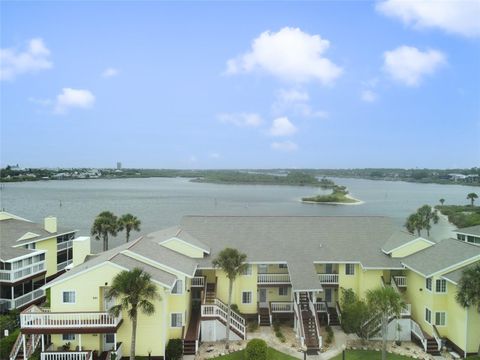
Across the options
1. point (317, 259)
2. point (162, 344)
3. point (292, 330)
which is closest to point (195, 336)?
point (162, 344)

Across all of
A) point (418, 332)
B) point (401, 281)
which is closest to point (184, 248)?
point (401, 281)

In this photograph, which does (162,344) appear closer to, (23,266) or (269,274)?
(269,274)

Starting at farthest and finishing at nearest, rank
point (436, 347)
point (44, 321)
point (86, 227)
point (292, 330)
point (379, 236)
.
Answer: point (86, 227) → point (379, 236) → point (292, 330) → point (436, 347) → point (44, 321)

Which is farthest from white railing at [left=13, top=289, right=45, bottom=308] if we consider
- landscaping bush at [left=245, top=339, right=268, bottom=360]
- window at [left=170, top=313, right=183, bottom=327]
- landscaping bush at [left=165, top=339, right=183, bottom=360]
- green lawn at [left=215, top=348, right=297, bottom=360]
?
landscaping bush at [left=245, top=339, right=268, bottom=360]

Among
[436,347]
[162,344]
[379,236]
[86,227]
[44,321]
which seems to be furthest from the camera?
[86,227]

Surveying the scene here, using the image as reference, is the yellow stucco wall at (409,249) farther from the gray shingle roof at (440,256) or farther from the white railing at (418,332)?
the white railing at (418,332)

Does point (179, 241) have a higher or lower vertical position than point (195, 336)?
higher

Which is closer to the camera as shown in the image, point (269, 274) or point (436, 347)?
point (436, 347)

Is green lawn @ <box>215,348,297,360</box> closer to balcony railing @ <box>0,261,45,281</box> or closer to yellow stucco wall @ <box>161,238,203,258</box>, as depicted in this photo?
yellow stucco wall @ <box>161,238,203,258</box>
